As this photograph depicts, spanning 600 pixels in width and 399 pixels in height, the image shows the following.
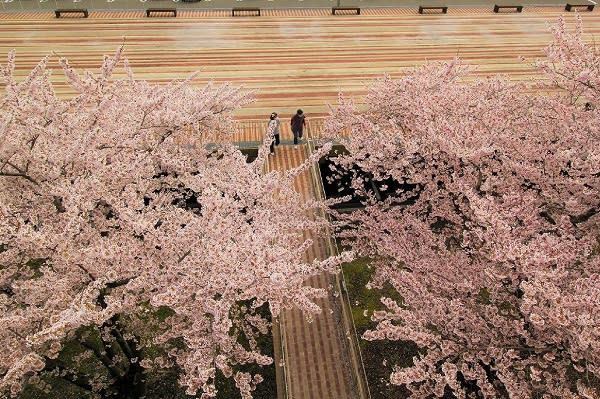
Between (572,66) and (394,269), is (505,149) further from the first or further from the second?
(394,269)

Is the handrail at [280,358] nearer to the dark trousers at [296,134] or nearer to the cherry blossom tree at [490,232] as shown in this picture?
the cherry blossom tree at [490,232]

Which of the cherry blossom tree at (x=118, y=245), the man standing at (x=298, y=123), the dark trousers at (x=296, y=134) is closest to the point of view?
the cherry blossom tree at (x=118, y=245)

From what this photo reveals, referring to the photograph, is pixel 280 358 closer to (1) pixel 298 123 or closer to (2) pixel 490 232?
(2) pixel 490 232

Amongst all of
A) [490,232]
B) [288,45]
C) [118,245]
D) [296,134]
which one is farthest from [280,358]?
[288,45]

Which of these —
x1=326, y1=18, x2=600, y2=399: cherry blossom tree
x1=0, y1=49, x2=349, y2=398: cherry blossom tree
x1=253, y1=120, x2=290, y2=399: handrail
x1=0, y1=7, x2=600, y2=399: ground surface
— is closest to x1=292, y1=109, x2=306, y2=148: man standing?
x1=0, y1=7, x2=600, y2=399: ground surface

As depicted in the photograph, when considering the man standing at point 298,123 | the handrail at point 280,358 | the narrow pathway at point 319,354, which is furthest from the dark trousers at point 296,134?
the handrail at point 280,358

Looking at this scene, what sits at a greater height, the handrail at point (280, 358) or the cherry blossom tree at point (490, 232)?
Answer: the cherry blossom tree at point (490, 232)
